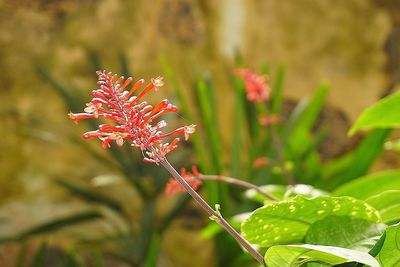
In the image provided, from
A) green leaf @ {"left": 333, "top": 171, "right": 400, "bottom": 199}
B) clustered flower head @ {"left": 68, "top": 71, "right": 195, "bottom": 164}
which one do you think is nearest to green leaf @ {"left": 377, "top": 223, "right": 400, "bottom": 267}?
clustered flower head @ {"left": 68, "top": 71, "right": 195, "bottom": 164}

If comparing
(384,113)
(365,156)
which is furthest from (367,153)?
(384,113)

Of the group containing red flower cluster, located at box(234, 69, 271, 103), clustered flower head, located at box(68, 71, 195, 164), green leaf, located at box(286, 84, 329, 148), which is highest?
green leaf, located at box(286, 84, 329, 148)

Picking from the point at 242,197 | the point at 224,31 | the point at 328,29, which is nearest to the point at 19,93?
the point at 224,31

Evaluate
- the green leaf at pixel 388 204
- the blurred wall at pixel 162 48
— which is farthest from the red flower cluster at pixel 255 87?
the blurred wall at pixel 162 48

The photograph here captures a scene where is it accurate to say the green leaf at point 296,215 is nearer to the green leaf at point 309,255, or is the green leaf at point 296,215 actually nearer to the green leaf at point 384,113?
the green leaf at point 309,255

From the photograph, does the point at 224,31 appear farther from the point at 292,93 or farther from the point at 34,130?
the point at 34,130

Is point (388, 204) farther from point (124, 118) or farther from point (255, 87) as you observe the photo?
point (255, 87)

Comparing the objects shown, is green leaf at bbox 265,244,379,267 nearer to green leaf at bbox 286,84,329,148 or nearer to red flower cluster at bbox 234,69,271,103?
red flower cluster at bbox 234,69,271,103
